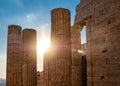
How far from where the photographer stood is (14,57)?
12.9m

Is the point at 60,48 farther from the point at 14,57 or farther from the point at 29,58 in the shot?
the point at 14,57

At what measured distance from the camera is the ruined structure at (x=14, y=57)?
1270 cm

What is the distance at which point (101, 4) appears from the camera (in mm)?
13133

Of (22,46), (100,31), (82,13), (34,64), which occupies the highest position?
(82,13)

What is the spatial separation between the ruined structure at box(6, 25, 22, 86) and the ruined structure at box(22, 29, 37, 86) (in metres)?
0.34

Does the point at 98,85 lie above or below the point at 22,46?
below

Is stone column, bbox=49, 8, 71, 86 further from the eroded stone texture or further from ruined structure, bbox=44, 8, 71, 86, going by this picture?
the eroded stone texture

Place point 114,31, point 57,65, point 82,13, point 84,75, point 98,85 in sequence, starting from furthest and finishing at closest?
point 84,75, point 82,13, point 98,85, point 114,31, point 57,65

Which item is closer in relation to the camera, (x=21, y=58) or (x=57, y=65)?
(x=57, y=65)

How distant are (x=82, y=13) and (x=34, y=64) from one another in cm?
526

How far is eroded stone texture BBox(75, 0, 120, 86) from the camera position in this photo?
11.6 metres

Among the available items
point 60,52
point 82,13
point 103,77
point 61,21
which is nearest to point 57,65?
point 60,52

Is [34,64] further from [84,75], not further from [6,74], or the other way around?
[84,75]

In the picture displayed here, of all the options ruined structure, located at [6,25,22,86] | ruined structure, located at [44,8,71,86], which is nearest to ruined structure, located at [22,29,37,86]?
ruined structure, located at [6,25,22,86]
